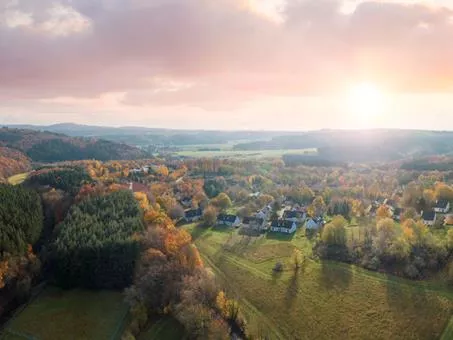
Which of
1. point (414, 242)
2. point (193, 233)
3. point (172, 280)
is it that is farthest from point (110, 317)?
point (414, 242)

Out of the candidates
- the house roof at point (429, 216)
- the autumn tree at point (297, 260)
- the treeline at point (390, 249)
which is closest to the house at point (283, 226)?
the treeline at point (390, 249)

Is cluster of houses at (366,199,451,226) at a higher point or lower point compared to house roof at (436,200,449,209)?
lower

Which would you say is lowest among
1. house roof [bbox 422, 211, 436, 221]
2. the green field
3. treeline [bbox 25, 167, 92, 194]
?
the green field

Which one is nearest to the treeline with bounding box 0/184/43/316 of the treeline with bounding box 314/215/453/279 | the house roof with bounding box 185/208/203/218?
the house roof with bounding box 185/208/203/218

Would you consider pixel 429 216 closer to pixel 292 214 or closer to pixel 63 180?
pixel 292 214

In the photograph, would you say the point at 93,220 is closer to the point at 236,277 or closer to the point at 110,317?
the point at 110,317

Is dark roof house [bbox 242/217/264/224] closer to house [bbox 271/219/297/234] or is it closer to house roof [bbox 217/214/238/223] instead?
A: house [bbox 271/219/297/234]
